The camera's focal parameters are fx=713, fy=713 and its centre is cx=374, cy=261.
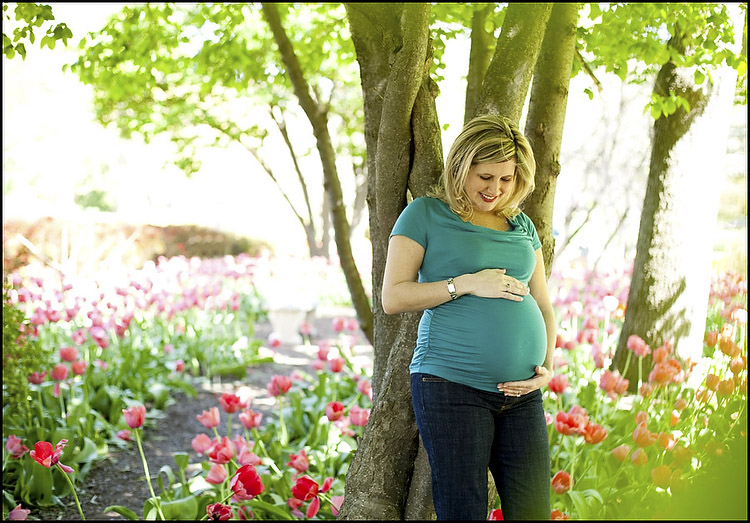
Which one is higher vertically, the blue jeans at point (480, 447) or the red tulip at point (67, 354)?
the blue jeans at point (480, 447)

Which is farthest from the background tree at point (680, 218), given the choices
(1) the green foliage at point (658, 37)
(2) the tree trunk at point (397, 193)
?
(2) the tree trunk at point (397, 193)

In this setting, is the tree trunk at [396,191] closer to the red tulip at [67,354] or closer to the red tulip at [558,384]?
the red tulip at [558,384]

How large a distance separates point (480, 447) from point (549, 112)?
136 cm

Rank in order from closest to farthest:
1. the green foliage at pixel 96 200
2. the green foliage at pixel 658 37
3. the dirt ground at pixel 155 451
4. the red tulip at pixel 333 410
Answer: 1. the red tulip at pixel 333 410
2. the green foliage at pixel 658 37
3. the dirt ground at pixel 155 451
4. the green foliage at pixel 96 200

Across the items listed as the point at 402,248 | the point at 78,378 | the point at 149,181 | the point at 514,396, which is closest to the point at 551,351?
the point at 514,396

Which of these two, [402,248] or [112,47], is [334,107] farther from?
[402,248]

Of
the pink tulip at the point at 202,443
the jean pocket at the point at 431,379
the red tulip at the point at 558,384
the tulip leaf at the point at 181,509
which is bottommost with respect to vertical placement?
the tulip leaf at the point at 181,509

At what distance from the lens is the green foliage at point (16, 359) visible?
12.4 feet

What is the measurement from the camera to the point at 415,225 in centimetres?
196

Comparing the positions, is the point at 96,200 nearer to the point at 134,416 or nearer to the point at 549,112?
the point at 134,416

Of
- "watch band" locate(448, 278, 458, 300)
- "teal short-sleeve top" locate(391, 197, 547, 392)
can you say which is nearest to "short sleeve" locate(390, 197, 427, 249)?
"teal short-sleeve top" locate(391, 197, 547, 392)

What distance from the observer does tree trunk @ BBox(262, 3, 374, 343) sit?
334cm

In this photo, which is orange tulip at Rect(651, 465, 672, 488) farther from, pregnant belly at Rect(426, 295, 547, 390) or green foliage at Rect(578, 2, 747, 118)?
green foliage at Rect(578, 2, 747, 118)

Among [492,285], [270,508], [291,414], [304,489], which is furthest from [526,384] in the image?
[291,414]
